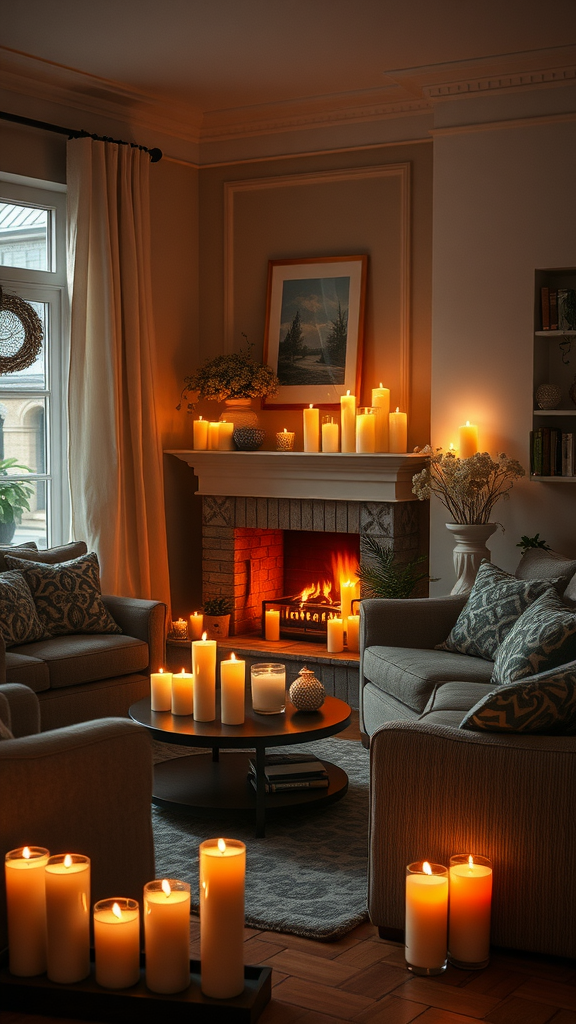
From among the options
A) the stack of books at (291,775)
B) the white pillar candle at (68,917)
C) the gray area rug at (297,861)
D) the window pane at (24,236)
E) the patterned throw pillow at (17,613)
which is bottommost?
the gray area rug at (297,861)

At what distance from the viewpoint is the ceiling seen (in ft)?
14.4

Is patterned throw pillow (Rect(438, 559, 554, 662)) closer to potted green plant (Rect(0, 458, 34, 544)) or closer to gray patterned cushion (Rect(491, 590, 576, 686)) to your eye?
gray patterned cushion (Rect(491, 590, 576, 686))

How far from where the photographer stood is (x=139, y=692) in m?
4.73

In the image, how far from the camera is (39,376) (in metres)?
5.59

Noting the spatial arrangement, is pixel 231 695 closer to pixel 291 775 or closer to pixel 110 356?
pixel 291 775

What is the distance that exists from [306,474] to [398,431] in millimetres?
560

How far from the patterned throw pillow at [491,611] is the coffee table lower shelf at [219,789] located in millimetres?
697

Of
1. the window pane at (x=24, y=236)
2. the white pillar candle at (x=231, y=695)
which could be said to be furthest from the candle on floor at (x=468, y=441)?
the window pane at (x=24, y=236)

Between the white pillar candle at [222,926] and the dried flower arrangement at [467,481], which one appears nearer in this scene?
the white pillar candle at [222,926]

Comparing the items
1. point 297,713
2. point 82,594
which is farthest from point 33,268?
point 297,713

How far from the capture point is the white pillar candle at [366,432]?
5426mm

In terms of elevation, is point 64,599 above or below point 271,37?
below

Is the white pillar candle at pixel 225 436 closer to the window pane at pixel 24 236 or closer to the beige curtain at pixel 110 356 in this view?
the beige curtain at pixel 110 356

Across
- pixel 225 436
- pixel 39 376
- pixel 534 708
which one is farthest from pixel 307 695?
pixel 39 376
